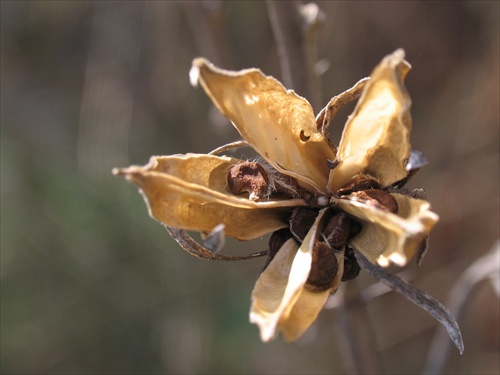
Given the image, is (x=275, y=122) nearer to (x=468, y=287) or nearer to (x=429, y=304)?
(x=429, y=304)

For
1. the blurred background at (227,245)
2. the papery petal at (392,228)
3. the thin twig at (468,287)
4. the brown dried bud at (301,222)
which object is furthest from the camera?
the blurred background at (227,245)

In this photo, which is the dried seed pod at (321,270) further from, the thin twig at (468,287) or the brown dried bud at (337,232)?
the thin twig at (468,287)

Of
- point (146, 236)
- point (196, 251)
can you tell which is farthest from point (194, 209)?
point (146, 236)

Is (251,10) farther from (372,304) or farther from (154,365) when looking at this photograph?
(154,365)

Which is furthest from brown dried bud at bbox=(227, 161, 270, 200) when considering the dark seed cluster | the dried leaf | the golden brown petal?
the dried leaf

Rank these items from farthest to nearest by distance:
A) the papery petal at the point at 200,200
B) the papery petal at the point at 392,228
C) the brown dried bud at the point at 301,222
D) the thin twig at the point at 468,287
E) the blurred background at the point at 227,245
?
the blurred background at the point at 227,245, the thin twig at the point at 468,287, the brown dried bud at the point at 301,222, the papery petal at the point at 200,200, the papery petal at the point at 392,228

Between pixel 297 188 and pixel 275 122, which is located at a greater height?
pixel 275 122

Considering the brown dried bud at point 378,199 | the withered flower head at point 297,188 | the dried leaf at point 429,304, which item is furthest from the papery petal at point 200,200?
the dried leaf at point 429,304

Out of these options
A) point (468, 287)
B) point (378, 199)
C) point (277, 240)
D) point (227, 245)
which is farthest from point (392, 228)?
point (227, 245)

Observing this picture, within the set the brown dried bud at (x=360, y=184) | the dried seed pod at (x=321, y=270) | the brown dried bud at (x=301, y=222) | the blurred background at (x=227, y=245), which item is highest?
the brown dried bud at (x=360, y=184)
